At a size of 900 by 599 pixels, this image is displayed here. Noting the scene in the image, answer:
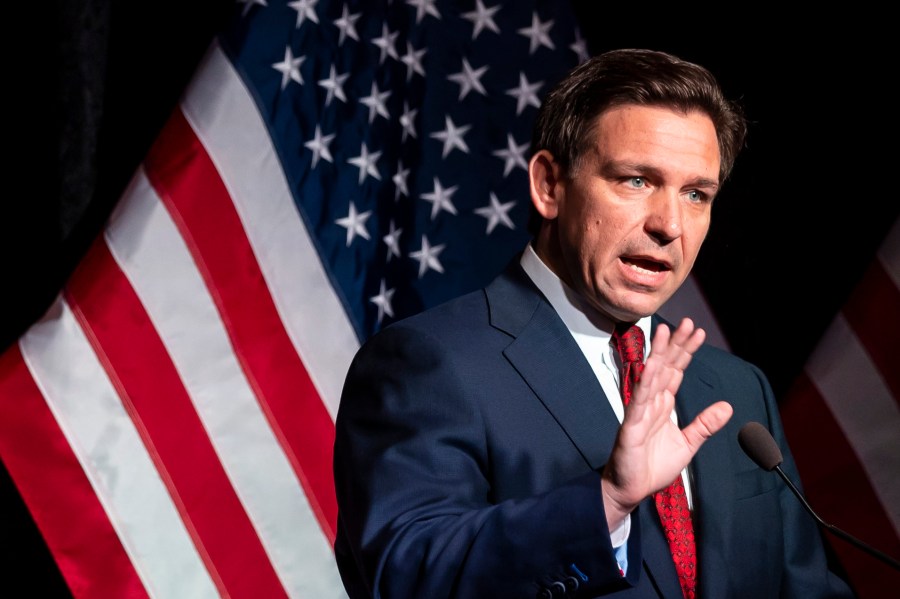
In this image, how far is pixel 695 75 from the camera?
5.38 feet

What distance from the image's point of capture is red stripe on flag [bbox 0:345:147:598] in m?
2.55

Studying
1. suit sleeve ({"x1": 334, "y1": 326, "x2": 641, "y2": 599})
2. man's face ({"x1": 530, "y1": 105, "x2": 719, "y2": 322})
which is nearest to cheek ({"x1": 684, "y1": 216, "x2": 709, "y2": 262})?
man's face ({"x1": 530, "y1": 105, "x2": 719, "y2": 322})

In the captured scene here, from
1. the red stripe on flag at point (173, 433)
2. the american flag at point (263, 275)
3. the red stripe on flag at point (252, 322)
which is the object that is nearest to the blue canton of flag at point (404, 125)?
the american flag at point (263, 275)

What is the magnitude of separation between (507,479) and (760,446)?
1.08 feet

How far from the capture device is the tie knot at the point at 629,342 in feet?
5.35

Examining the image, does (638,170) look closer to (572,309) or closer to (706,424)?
(572,309)

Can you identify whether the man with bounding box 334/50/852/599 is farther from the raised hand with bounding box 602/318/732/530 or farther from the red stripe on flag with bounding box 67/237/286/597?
the red stripe on flag with bounding box 67/237/286/597

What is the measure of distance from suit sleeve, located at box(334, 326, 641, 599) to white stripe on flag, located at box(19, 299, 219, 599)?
1046 millimetres

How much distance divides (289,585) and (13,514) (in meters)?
0.76

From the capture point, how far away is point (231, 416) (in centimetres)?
262

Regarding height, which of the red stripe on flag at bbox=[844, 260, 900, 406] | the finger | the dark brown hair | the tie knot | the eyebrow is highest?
the dark brown hair

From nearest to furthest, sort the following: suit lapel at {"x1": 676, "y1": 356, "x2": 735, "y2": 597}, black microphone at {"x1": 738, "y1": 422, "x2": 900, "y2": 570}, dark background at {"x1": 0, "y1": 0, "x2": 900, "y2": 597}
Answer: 1. black microphone at {"x1": 738, "y1": 422, "x2": 900, "y2": 570}
2. suit lapel at {"x1": 676, "y1": 356, "x2": 735, "y2": 597}
3. dark background at {"x1": 0, "y1": 0, "x2": 900, "y2": 597}

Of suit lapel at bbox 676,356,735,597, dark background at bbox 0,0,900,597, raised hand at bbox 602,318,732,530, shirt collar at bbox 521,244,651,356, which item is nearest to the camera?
raised hand at bbox 602,318,732,530

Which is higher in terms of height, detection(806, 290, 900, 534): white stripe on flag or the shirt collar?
the shirt collar
